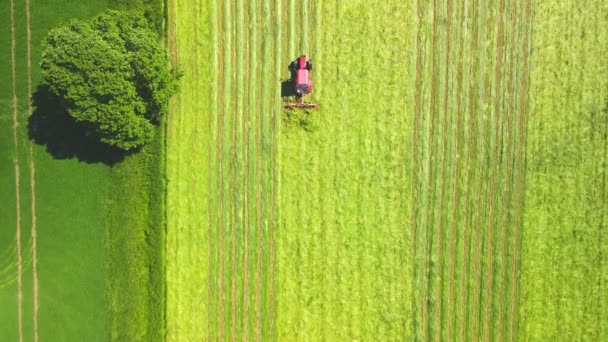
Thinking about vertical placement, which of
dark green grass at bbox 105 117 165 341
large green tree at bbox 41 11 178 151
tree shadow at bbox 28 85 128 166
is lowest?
dark green grass at bbox 105 117 165 341

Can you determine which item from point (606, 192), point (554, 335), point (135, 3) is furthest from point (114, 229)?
point (606, 192)

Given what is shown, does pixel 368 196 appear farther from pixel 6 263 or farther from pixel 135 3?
pixel 6 263

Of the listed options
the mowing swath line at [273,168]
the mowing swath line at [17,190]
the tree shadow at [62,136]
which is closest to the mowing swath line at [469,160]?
the mowing swath line at [273,168]

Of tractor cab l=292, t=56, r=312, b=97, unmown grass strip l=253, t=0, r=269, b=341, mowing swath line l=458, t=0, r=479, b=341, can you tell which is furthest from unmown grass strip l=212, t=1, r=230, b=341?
mowing swath line l=458, t=0, r=479, b=341

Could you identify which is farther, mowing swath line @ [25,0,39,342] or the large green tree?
mowing swath line @ [25,0,39,342]

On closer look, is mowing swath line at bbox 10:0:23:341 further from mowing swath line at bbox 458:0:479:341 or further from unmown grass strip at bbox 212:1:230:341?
mowing swath line at bbox 458:0:479:341
